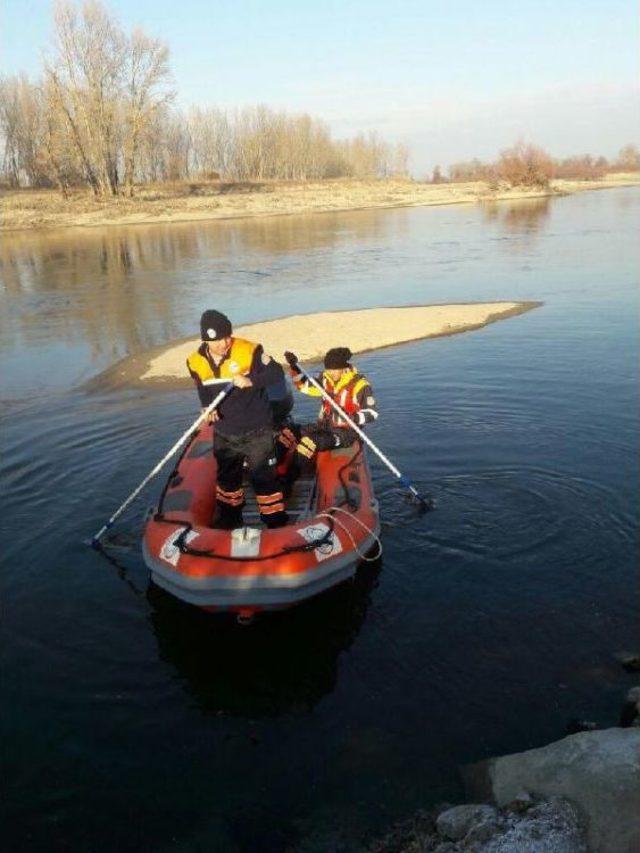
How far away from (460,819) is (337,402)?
4.37m

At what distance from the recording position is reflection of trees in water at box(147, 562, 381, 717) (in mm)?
4715

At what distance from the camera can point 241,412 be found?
5.76 m

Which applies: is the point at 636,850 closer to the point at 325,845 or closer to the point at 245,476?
the point at 325,845

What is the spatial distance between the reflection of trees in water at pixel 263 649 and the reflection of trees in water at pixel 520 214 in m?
30.4

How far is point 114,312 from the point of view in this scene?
17.9 metres

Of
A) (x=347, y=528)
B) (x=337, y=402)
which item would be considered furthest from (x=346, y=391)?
(x=347, y=528)

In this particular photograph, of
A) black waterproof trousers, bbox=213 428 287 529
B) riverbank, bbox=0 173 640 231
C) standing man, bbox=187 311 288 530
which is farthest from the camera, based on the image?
riverbank, bbox=0 173 640 231

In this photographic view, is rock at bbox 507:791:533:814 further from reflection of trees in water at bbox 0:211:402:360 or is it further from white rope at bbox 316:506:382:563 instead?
reflection of trees in water at bbox 0:211:402:360

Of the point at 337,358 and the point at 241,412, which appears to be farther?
the point at 337,358

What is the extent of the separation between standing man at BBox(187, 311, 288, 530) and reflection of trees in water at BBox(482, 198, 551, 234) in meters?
29.8

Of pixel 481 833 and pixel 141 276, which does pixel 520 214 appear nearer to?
pixel 141 276

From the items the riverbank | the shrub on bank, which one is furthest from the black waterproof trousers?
the shrub on bank

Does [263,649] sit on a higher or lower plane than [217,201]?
lower

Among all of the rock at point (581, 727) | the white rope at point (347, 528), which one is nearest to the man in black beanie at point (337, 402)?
the white rope at point (347, 528)
